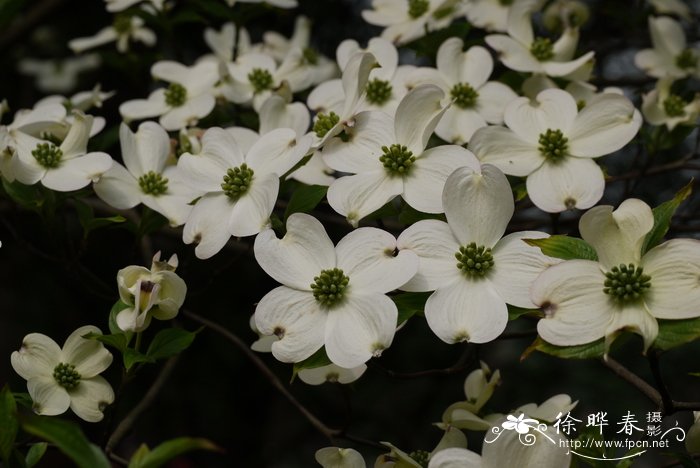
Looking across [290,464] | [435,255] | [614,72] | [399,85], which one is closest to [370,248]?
[435,255]

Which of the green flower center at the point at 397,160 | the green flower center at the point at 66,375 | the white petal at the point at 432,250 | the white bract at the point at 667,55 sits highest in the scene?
the white bract at the point at 667,55

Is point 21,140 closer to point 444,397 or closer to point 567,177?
point 567,177

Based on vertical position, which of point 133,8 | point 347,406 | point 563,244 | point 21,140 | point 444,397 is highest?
point 563,244

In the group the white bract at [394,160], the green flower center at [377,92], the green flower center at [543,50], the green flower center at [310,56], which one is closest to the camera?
Result: the white bract at [394,160]

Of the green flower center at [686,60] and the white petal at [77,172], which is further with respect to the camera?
the green flower center at [686,60]

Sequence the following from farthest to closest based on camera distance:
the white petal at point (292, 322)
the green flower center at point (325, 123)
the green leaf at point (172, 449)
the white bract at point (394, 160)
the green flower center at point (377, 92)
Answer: the green flower center at point (377, 92), the green flower center at point (325, 123), the white bract at point (394, 160), the white petal at point (292, 322), the green leaf at point (172, 449)

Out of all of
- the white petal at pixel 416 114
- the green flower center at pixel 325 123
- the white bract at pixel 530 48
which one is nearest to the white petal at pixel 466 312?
the white petal at pixel 416 114

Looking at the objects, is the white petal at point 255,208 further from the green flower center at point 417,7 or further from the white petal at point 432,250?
the green flower center at point 417,7
